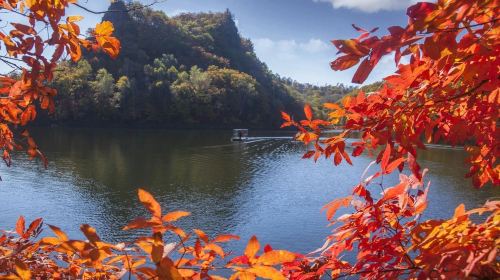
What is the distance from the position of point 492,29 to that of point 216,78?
187 ft

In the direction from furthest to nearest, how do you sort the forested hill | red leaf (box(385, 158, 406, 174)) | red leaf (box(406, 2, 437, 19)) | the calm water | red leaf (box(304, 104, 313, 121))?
the forested hill, the calm water, red leaf (box(304, 104, 313, 121)), red leaf (box(385, 158, 406, 174)), red leaf (box(406, 2, 437, 19))

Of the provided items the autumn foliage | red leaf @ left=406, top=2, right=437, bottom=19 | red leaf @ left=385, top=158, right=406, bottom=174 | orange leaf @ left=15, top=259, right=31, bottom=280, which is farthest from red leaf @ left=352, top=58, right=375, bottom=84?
orange leaf @ left=15, top=259, right=31, bottom=280

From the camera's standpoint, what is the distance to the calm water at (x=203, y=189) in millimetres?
12250

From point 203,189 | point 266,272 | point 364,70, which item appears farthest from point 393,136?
point 203,189

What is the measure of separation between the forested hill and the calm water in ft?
70.6

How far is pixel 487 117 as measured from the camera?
3.67ft

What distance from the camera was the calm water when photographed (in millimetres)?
12250

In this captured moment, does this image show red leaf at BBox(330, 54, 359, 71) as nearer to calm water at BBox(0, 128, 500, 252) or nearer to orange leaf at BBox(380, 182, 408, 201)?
orange leaf at BBox(380, 182, 408, 201)

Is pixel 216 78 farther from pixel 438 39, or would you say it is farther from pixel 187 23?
pixel 438 39

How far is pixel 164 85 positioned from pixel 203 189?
124 feet

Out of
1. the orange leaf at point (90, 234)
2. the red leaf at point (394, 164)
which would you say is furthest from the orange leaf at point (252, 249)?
the red leaf at point (394, 164)

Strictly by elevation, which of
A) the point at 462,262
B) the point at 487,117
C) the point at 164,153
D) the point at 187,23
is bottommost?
the point at 164,153

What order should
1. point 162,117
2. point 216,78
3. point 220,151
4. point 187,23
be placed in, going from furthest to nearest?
point 187,23 → point 216,78 → point 162,117 → point 220,151

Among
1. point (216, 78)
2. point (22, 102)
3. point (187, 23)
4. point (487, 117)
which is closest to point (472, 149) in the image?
point (487, 117)
